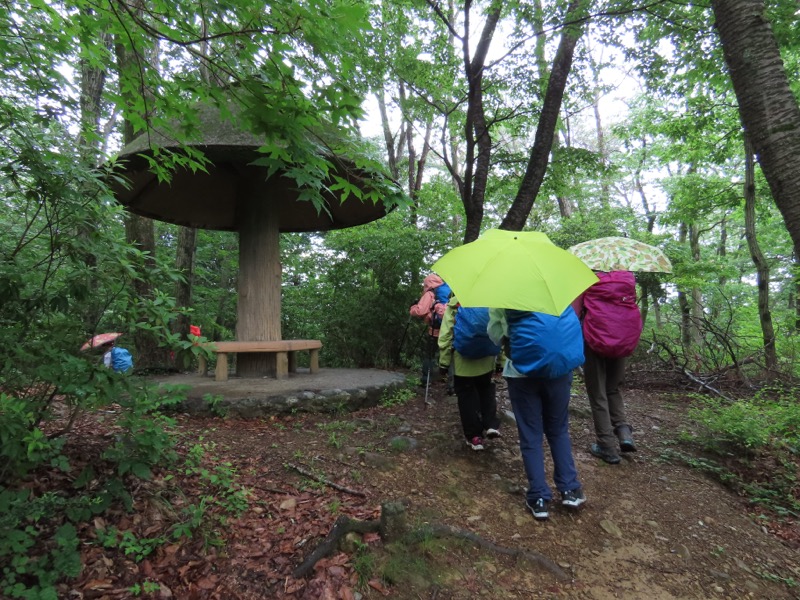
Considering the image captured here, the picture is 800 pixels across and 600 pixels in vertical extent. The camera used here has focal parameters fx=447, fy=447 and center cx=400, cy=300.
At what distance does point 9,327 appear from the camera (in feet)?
8.02

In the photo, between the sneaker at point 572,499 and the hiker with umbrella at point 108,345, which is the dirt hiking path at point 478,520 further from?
the hiker with umbrella at point 108,345

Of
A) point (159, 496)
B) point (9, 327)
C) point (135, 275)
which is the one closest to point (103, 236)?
point (135, 275)

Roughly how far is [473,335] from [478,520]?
4.31 feet

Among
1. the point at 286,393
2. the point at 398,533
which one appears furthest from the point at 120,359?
the point at 398,533

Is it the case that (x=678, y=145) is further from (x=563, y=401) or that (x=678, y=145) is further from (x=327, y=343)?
(x=563, y=401)

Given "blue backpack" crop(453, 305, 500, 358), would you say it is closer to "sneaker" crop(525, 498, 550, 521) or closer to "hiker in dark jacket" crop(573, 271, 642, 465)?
"hiker in dark jacket" crop(573, 271, 642, 465)

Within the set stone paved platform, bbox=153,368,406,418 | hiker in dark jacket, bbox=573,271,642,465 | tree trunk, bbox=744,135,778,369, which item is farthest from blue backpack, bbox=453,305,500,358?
tree trunk, bbox=744,135,778,369

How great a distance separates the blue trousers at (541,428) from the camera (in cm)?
300

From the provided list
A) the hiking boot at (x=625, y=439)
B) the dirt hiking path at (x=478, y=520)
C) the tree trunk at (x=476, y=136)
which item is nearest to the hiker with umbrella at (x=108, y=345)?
the dirt hiking path at (x=478, y=520)

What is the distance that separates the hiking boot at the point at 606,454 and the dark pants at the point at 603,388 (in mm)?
40

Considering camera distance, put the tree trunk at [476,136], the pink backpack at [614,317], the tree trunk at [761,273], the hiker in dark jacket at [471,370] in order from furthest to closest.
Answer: the tree trunk at [761,273], the tree trunk at [476,136], the pink backpack at [614,317], the hiker in dark jacket at [471,370]

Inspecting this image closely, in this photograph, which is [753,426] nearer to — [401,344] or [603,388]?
[603,388]

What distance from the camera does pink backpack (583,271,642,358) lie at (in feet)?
12.5

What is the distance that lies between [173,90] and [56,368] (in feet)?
5.43
